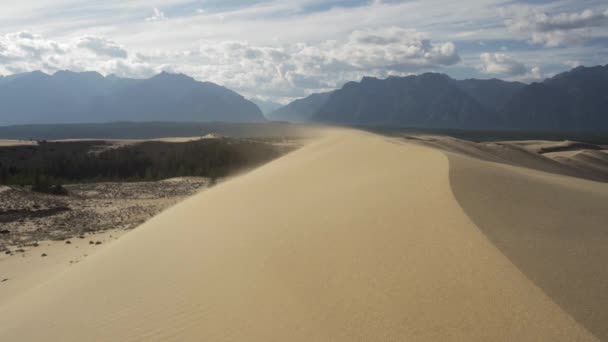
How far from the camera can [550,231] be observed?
18.0ft

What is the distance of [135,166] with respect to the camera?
3469 cm

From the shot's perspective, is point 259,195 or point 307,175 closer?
point 259,195

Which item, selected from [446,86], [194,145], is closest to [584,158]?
[194,145]

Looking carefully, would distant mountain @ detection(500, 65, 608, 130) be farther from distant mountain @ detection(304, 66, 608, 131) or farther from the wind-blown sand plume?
the wind-blown sand plume

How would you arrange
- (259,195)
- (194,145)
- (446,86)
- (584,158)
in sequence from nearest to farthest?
(259,195), (584,158), (194,145), (446,86)

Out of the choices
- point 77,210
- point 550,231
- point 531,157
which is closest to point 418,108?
point 531,157

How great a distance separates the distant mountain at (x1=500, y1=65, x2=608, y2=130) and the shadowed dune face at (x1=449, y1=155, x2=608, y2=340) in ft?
574

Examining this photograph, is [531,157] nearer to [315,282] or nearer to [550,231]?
[550,231]

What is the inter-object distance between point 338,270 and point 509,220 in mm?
2228

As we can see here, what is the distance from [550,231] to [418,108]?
7236 inches

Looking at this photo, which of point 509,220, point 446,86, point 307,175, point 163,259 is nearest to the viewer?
point 509,220

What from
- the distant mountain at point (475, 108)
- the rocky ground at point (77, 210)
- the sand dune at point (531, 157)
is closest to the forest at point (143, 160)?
the rocky ground at point (77, 210)

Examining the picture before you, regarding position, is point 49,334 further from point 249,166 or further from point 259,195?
point 249,166

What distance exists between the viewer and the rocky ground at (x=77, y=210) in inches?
566
